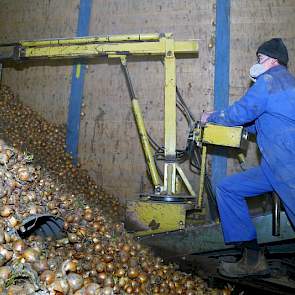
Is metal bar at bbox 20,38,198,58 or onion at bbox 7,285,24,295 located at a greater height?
metal bar at bbox 20,38,198,58

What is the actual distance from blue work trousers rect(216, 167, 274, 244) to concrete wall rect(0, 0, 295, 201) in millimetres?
1886

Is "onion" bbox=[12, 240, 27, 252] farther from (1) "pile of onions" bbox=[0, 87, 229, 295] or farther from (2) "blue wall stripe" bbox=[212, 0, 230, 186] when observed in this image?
(2) "blue wall stripe" bbox=[212, 0, 230, 186]

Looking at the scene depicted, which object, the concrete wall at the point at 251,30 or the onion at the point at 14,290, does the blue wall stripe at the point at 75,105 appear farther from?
the onion at the point at 14,290

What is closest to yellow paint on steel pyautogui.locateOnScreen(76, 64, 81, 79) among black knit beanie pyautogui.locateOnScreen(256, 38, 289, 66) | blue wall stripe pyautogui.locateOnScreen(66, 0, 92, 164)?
blue wall stripe pyautogui.locateOnScreen(66, 0, 92, 164)

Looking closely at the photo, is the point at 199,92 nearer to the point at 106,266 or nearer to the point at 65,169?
the point at 65,169

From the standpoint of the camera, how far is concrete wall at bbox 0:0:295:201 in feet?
15.5

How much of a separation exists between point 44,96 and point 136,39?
2.73m

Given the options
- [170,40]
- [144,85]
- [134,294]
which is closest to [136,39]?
[170,40]

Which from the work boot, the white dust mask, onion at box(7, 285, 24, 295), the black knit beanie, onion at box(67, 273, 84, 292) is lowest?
the work boot

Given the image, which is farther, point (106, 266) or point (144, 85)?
point (144, 85)

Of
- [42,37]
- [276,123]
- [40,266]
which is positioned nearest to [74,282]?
[40,266]

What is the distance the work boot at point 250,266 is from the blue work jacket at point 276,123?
19.7 inches

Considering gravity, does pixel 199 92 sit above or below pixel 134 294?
above

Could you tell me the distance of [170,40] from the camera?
360cm
